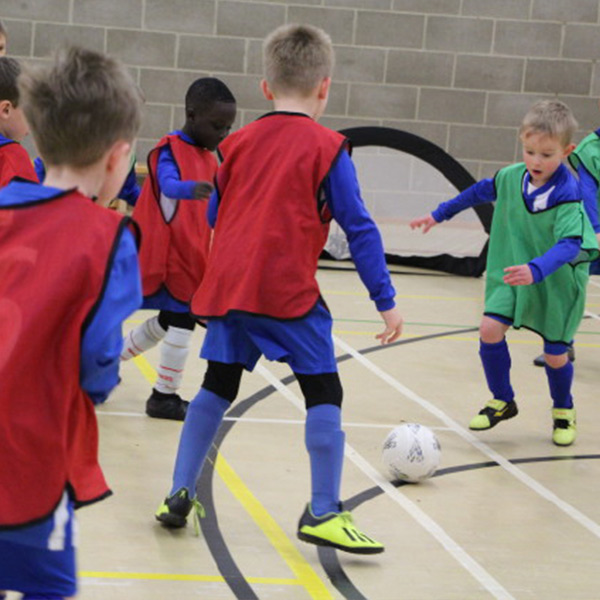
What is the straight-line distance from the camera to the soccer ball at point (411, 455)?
423 cm

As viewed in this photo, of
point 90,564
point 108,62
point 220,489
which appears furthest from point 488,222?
point 108,62

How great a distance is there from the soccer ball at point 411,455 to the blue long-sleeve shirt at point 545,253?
764 mm

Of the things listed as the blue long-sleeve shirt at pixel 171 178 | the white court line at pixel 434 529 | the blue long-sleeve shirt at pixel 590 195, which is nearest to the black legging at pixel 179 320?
the blue long-sleeve shirt at pixel 171 178

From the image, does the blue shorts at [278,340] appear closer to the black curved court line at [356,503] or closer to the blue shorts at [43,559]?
the black curved court line at [356,503]

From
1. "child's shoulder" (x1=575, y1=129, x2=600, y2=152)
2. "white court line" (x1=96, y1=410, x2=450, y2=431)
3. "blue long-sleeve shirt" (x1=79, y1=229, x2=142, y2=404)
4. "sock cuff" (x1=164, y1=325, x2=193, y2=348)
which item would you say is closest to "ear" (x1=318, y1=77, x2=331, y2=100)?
"blue long-sleeve shirt" (x1=79, y1=229, x2=142, y2=404)

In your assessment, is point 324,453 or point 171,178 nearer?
point 324,453

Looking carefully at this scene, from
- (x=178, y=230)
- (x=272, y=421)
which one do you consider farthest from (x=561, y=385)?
(x=178, y=230)

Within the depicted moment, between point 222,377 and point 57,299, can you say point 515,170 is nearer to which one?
point 222,377

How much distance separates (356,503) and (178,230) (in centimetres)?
144

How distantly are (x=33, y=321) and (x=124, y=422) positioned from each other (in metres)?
2.87

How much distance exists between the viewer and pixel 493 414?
504 cm

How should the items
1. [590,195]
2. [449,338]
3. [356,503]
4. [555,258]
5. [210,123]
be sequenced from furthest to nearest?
[449,338] < [590,195] < [210,123] < [555,258] < [356,503]

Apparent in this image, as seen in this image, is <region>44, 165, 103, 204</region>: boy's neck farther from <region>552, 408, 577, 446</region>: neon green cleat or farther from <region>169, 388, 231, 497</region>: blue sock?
<region>552, 408, 577, 446</region>: neon green cleat

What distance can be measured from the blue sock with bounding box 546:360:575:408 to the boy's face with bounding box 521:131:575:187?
83 centimetres
